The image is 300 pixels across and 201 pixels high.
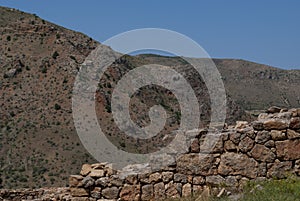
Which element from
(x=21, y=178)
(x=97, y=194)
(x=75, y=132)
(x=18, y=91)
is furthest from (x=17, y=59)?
(x=97, y=194)

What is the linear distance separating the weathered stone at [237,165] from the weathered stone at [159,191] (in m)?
1.03

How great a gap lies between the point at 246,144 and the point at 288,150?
0.69 m

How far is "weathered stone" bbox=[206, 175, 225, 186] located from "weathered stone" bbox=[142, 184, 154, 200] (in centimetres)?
99

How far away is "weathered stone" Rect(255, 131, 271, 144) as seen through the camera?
9.26m

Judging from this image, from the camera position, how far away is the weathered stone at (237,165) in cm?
927

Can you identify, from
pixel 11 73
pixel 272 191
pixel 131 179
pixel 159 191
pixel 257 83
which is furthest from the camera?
pixel 257 83

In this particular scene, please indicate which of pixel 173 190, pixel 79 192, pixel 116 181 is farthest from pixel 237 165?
pixel 79 192

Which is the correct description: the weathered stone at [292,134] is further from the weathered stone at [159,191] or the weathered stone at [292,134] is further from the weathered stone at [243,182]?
the weathered stone at [159,191]

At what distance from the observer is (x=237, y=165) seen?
30.6 ft

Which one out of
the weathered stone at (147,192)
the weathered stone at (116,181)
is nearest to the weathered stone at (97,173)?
the weathered stone at (116,181)

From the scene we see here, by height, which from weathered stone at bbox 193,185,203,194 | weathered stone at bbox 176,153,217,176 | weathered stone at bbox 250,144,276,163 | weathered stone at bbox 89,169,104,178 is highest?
weathered stone at bbox 250,144,276,163

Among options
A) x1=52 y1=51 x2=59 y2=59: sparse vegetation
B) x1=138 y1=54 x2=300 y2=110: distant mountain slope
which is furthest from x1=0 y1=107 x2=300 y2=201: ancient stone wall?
x1=138 y1=54 x2=300 y2=110: distant mountain slope

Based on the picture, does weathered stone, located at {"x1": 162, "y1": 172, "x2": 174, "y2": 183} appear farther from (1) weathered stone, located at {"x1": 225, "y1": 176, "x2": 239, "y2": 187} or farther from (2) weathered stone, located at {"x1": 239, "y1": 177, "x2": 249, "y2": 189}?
(2) weathered stone, located at {"x1": 239, "y1": 177, "x2": 249, "y2": 189}

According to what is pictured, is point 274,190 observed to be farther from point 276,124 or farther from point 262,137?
point 276,124
